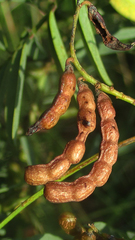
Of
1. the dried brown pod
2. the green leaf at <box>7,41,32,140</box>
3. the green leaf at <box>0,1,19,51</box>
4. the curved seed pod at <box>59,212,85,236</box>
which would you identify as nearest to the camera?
the dried brown pod

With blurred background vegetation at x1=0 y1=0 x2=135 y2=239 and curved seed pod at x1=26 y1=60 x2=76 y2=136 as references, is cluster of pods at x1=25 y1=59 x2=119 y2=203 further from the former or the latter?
blurred background vegetation at x1=0 y1=0 x2=135 y2=239

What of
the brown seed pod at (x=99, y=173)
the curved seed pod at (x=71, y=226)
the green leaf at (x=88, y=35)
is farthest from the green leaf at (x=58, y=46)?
the curved seed pod at (x=71, y=226)

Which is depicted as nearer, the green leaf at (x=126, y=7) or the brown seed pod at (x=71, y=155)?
the brown seed pod at (x=71, y=155)

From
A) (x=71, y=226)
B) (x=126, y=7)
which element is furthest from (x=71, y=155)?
(x=126, y=7)

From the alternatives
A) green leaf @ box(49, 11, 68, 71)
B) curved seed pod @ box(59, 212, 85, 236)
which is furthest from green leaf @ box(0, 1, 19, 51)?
curved seed pod @ box(59, 212, 85, 236)

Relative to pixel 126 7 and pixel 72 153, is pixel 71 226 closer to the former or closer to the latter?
pixel 72 153

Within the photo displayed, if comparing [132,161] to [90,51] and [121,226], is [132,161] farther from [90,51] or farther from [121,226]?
[90,51]

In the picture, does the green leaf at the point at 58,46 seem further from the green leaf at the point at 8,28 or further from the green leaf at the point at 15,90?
the green leaf at the point at 8,28

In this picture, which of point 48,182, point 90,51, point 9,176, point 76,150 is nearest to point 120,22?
point 90,51
